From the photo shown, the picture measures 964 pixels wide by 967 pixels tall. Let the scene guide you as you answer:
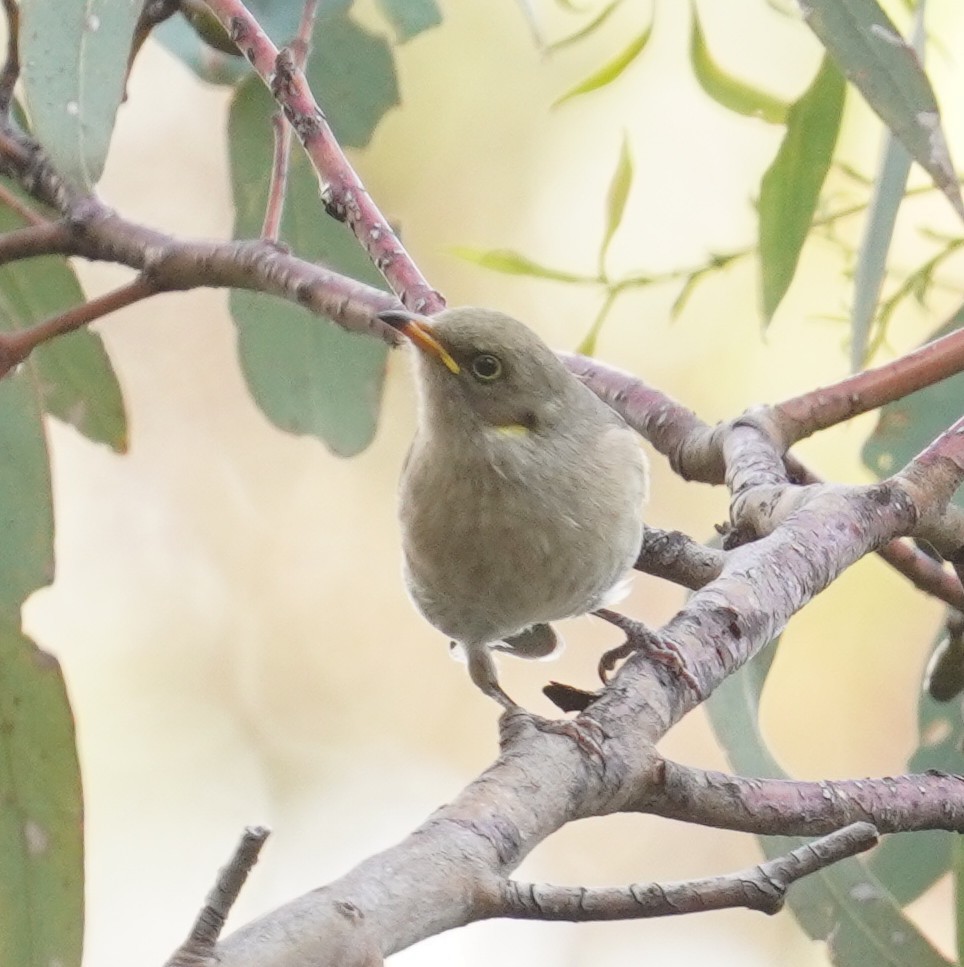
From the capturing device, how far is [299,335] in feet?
6.40

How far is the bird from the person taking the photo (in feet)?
4.40

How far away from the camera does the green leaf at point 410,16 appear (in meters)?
1.95

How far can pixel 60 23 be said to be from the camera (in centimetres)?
130

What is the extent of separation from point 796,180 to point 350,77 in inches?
29.4

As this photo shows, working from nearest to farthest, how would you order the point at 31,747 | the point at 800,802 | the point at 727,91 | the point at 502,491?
1. the point at 800,802
2. the point at 502,491
3. the point at 31,747
4. the point at 727,91

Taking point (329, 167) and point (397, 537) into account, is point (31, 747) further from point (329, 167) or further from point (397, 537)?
point (397, 537)

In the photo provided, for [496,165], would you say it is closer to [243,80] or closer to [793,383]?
[793,383]

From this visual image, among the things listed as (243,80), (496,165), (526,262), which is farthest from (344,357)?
(496,165)

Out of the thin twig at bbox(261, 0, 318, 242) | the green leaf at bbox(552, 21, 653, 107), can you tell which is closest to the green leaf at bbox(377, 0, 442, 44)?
the green leaf at bbox(552, 21, 653, 107)

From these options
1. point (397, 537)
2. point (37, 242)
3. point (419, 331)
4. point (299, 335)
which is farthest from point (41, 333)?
point (397, 537)

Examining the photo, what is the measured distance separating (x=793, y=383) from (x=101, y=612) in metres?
1.96

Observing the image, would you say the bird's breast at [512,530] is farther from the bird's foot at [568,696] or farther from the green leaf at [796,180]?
the green leaf at [796,180]

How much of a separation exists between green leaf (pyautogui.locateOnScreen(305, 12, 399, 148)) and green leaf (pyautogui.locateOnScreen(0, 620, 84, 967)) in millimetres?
961

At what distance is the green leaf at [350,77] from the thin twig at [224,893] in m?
1.61
